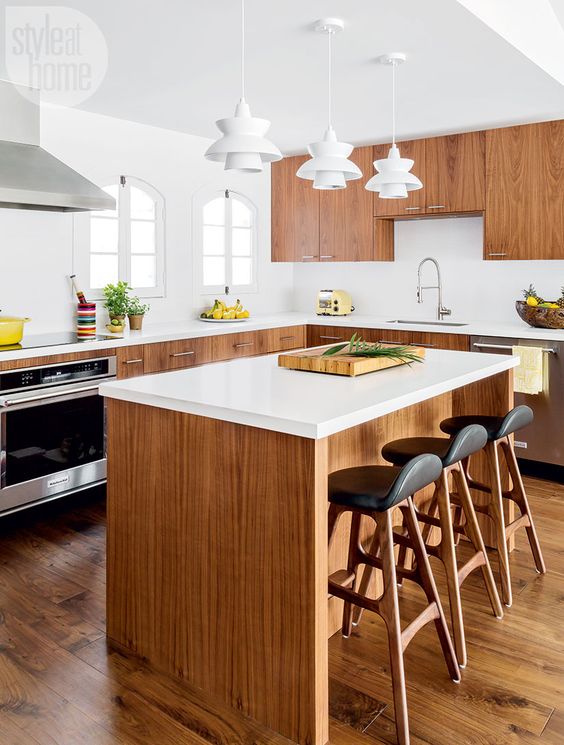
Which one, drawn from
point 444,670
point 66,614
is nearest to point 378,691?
point 444,670

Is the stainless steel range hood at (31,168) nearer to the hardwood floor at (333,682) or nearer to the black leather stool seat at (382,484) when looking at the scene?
the hardwood floor at (333,682)

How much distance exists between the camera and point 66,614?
2652 mm

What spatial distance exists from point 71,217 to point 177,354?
1122 millimetres

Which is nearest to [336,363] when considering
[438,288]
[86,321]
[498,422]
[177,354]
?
[498,422]

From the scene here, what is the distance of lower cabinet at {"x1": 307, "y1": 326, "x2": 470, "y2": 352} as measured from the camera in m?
4.63

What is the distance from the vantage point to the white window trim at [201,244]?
17.3ft

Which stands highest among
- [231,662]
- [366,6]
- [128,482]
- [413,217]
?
[366,6]

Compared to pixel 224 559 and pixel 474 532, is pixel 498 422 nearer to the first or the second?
pixel 474 532

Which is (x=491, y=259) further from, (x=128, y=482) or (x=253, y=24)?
(x=128, y=482)

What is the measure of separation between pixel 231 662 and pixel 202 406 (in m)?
0.80

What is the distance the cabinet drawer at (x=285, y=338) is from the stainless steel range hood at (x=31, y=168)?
1.67 metres

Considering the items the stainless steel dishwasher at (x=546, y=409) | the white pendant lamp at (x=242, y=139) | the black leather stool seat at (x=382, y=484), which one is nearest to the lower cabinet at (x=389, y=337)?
the stainless steel dishwasher at (x=546, y=409)

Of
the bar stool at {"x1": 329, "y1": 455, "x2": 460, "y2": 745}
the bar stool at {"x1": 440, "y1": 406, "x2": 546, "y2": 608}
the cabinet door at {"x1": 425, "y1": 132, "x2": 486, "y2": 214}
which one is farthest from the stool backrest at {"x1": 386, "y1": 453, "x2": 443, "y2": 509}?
the cabinet door at {"x1": 425, "y1": 132, "x2": 486, "y2": 214}

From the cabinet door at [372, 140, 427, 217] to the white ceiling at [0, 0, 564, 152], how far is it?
15 cm
